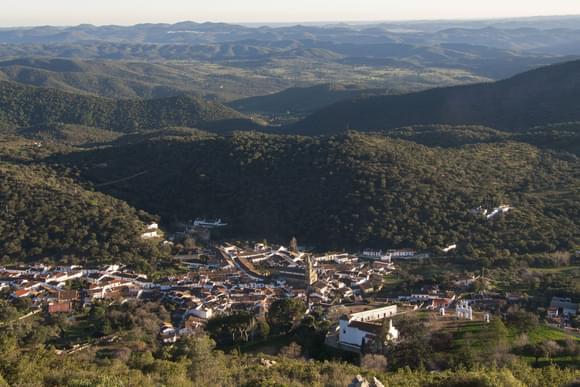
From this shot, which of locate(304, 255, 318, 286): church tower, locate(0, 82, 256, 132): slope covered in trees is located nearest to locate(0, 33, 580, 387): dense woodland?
locate(304, 255, 318, 286): church tower

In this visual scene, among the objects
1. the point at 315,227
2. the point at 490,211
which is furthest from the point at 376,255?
the point at 490,211

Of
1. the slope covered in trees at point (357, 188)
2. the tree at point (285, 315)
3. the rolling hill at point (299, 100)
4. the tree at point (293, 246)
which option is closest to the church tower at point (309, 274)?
the tree at point (285, 315)

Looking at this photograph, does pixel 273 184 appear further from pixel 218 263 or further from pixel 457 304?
pixel 457 304

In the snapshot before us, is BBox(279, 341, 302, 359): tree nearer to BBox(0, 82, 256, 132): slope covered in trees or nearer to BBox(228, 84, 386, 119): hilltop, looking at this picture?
BBox(0, 82, 256, 132): slope covered in trees

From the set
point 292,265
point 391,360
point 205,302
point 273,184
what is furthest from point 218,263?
point 391,360

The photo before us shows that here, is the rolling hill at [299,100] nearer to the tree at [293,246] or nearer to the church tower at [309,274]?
the tree at [293,246]
